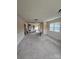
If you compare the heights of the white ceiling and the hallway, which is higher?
the white ceiling

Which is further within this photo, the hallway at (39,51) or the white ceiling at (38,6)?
the hallway at (39,51)

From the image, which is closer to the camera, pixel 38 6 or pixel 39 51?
pixel 38 6

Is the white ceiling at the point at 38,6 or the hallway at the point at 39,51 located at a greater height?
the white ceiling at the point at 38,6

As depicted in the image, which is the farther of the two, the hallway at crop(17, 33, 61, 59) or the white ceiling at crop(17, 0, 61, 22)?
the hallway at crop(17, 33, 61, 59)
